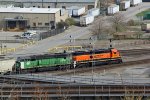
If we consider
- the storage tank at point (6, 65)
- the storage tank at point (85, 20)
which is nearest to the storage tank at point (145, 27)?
the storage tank at point (85, 20)

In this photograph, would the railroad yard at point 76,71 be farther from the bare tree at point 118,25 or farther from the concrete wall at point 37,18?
the bare tree at point 118,25

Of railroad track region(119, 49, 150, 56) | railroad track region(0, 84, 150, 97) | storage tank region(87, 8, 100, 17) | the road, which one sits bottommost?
railroad track region(0, 84, 150, 97)

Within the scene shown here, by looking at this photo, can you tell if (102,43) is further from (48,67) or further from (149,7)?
(149,7)

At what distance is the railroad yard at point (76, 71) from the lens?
1376 centimetres

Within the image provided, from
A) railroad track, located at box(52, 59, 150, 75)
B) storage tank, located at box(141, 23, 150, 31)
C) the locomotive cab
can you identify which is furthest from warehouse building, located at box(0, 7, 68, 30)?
railroad track, located at box(52, 59, 150, 75)

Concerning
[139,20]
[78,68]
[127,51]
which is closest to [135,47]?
[127,51]

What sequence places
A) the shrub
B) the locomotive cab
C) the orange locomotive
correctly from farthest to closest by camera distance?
the shrub
the locomotive cab
the orange locomotive

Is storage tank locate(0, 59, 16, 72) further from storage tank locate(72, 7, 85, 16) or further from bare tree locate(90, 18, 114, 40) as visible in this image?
storage tank locate(72, 7, 85, 16)

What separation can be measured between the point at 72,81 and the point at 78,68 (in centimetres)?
A: 461

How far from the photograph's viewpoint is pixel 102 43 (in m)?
26.2

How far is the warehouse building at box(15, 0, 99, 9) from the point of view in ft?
123

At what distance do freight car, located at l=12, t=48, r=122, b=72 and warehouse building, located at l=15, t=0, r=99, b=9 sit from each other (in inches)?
685

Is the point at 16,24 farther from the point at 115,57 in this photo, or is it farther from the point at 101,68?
the point at 101,68

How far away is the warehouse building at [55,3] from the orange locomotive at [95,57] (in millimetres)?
17365
